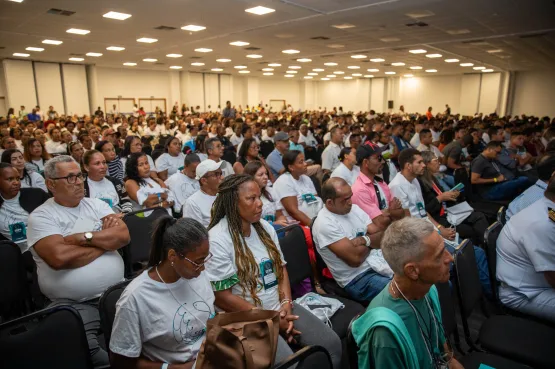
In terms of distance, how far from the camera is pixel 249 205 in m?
2.46

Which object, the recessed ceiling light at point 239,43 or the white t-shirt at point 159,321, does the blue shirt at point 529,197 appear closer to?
the white t-shirt at point 159,321

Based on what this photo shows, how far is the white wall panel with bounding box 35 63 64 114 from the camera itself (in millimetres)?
17406

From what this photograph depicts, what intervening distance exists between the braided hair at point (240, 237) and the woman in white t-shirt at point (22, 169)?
3136 mm

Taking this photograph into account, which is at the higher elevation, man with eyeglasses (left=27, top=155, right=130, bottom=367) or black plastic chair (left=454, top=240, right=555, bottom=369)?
man with eyeglasses (left=27, top=155, right=130, bottom=367)

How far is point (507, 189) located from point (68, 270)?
5817mm

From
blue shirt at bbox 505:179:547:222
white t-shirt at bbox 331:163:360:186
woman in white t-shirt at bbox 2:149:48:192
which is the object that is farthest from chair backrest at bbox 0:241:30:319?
blue shirt at bbox 505:179:547:222

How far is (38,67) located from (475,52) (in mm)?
19411

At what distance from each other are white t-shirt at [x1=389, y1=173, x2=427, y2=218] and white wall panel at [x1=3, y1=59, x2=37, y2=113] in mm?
18942

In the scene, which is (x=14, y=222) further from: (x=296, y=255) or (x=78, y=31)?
(x=78, y=31)

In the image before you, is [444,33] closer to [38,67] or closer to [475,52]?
[475,52]

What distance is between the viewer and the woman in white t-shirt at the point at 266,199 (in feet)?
12.7

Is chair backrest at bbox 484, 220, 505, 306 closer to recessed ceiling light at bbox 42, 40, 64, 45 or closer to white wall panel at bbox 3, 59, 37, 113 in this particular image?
recessed ceiling light at bbox 42, 40, 64, 45

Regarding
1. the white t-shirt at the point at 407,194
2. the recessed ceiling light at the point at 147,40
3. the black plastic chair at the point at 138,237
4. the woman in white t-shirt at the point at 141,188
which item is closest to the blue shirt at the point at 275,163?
the woman in white t-shirt at the point at 141,188

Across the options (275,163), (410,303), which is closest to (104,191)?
(275,163)
